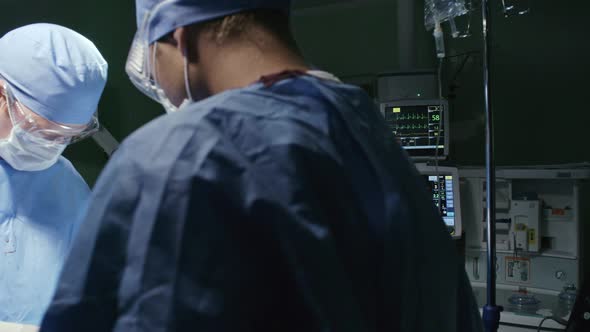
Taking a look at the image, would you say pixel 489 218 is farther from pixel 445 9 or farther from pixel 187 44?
pixel 187 44

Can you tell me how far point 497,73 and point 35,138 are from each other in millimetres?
3679

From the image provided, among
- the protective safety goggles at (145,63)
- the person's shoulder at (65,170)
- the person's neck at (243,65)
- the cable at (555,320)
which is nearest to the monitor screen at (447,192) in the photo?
the cable at (555,320)

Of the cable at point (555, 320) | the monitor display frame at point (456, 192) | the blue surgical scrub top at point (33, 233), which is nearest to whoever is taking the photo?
the blue surgical scrub top at point (33, 233)

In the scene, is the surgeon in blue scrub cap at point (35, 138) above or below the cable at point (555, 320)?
above

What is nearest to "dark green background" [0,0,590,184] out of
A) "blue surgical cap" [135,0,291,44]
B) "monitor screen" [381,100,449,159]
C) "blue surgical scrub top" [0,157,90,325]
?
"monitor screen" [381,100,449,159]

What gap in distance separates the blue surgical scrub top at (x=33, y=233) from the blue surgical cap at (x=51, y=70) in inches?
9.6

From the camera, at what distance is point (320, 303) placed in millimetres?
536

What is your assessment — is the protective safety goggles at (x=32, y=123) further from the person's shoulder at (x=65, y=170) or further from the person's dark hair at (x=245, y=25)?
the person's dark hair at (x=245, y=25)

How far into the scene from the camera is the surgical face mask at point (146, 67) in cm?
76

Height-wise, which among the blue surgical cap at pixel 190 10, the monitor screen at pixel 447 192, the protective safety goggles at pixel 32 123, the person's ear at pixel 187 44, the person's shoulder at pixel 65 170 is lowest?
the monitor screen at pixel 447 192

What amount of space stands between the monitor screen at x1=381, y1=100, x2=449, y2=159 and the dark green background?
49.0 inches

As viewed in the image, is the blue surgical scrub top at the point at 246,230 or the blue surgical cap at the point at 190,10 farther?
the blue surgical cap at the point at 190,10

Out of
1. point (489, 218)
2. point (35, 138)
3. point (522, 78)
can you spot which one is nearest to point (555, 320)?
point (489, 218)

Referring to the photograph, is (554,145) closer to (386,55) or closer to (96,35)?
(386,55)
